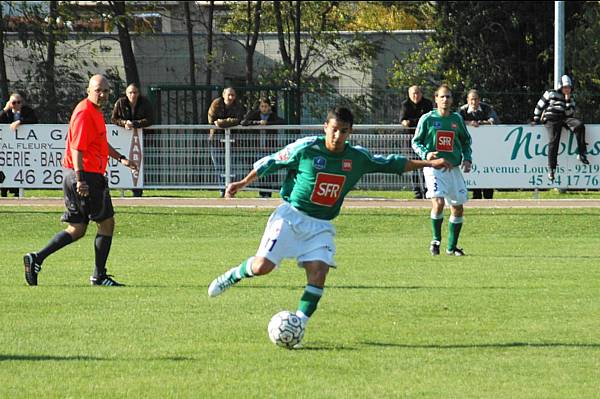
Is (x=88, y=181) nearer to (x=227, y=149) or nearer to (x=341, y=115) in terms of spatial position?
(x=341, y=115)

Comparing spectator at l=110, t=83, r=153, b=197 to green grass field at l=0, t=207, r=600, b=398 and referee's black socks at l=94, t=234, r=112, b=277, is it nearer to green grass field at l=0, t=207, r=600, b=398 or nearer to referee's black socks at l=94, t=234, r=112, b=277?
green grass field at l=0, t=207, r=600, b=398

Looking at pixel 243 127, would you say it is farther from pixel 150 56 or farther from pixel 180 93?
pixel 150 56

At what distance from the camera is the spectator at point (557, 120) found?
2322 centimetres

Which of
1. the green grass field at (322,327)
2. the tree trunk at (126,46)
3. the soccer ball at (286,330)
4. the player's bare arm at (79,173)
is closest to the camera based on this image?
the green grass field at (322,327)

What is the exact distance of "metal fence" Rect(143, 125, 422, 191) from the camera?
2394cm

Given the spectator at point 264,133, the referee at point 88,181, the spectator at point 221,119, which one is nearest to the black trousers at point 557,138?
the spectator at point 264,133

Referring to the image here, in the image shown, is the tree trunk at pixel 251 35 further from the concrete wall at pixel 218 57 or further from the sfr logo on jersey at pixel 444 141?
the sfr logo on jersey at pixel 444 141

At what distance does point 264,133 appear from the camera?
945 inches

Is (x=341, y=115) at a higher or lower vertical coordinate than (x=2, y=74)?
lower

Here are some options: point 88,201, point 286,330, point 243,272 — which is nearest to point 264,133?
point 88,201

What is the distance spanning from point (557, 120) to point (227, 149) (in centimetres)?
590

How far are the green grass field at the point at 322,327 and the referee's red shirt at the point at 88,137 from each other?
1.20m

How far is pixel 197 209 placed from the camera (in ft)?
73.9

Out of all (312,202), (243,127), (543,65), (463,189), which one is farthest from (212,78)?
(312,202)
